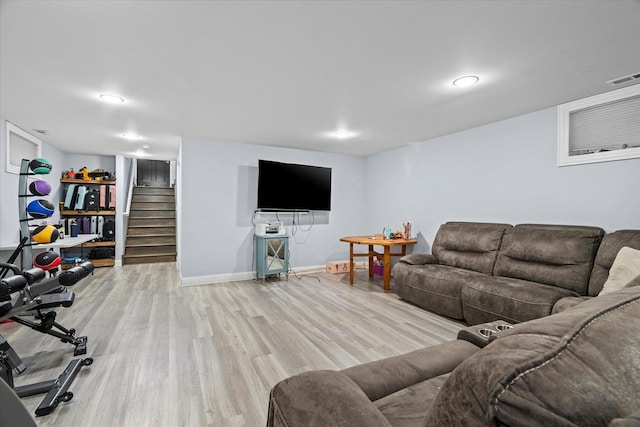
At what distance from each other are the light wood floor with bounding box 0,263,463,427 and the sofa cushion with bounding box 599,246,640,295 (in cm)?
128

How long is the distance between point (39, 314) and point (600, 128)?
5.25 m

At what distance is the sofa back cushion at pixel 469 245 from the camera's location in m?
3.32

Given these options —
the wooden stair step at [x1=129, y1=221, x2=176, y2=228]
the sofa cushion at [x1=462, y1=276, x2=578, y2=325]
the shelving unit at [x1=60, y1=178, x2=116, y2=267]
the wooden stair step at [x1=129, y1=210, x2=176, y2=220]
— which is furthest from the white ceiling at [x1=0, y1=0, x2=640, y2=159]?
the wooden stair step at [x1=129, y1=210, x2=176, y2=220]

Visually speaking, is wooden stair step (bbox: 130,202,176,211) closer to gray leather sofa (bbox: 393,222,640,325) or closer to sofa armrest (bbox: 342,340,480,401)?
gray leather sofa (bbox: 393,222,640,325)

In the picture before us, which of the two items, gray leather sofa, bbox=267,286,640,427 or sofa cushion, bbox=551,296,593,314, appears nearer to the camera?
gray leather sofa, bbox=267,286,640,427

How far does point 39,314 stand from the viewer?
2174 millimetres

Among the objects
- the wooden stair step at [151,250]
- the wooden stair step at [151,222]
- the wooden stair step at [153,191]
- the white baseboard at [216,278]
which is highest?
the wooden stair step at [153,191]

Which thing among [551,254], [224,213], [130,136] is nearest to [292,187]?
[224,213]

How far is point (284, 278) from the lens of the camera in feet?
16.1

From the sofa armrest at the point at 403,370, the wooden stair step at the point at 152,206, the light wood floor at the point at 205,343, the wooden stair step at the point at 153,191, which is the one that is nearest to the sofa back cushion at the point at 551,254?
the light wood floor at the point at 205,343

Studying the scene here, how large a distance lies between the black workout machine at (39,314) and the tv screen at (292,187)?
2799 mm

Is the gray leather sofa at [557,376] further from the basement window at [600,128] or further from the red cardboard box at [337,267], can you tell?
the red cardboard box at [337,267]

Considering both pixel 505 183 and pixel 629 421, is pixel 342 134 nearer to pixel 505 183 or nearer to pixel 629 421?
pixel 505 183

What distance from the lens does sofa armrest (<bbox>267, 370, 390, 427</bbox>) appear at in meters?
0.74
